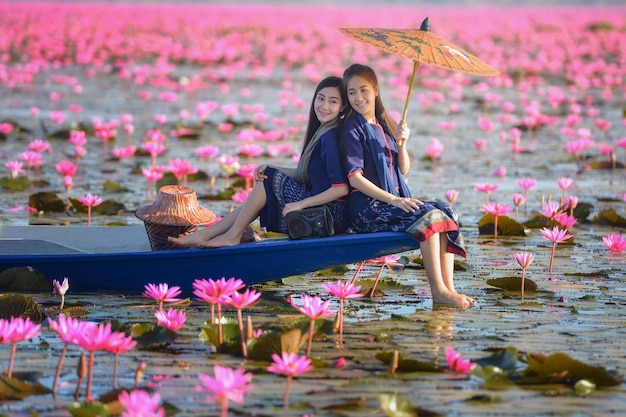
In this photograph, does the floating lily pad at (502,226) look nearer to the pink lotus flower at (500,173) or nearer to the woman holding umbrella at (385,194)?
the woman holding umbrella at (385,194)

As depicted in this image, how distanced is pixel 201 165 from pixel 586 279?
209 inches

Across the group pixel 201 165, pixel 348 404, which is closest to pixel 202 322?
pixel 348 404

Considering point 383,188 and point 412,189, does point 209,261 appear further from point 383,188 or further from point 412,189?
point 412,189

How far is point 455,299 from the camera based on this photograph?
5570 millimetres

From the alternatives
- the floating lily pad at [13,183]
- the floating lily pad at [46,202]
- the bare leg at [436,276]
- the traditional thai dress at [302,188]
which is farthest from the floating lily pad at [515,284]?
the floating lily pad at [13,183]

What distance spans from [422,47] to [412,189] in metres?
3.89

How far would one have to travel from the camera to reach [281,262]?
566cm

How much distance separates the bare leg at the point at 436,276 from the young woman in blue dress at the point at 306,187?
1.73 feet

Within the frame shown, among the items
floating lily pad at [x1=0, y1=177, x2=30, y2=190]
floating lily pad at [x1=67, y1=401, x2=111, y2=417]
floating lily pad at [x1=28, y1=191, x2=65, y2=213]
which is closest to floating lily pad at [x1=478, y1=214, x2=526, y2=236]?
floating lily pad at [x1=28, y1=191, x2=65, y2=213]

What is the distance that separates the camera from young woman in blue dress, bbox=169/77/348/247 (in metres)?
5.77

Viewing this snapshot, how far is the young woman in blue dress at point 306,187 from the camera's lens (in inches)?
227

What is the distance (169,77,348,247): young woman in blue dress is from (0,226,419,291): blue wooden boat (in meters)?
0.14

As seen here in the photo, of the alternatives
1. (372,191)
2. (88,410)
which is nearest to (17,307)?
(88,410)

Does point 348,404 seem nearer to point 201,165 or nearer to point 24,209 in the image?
point 24,209
